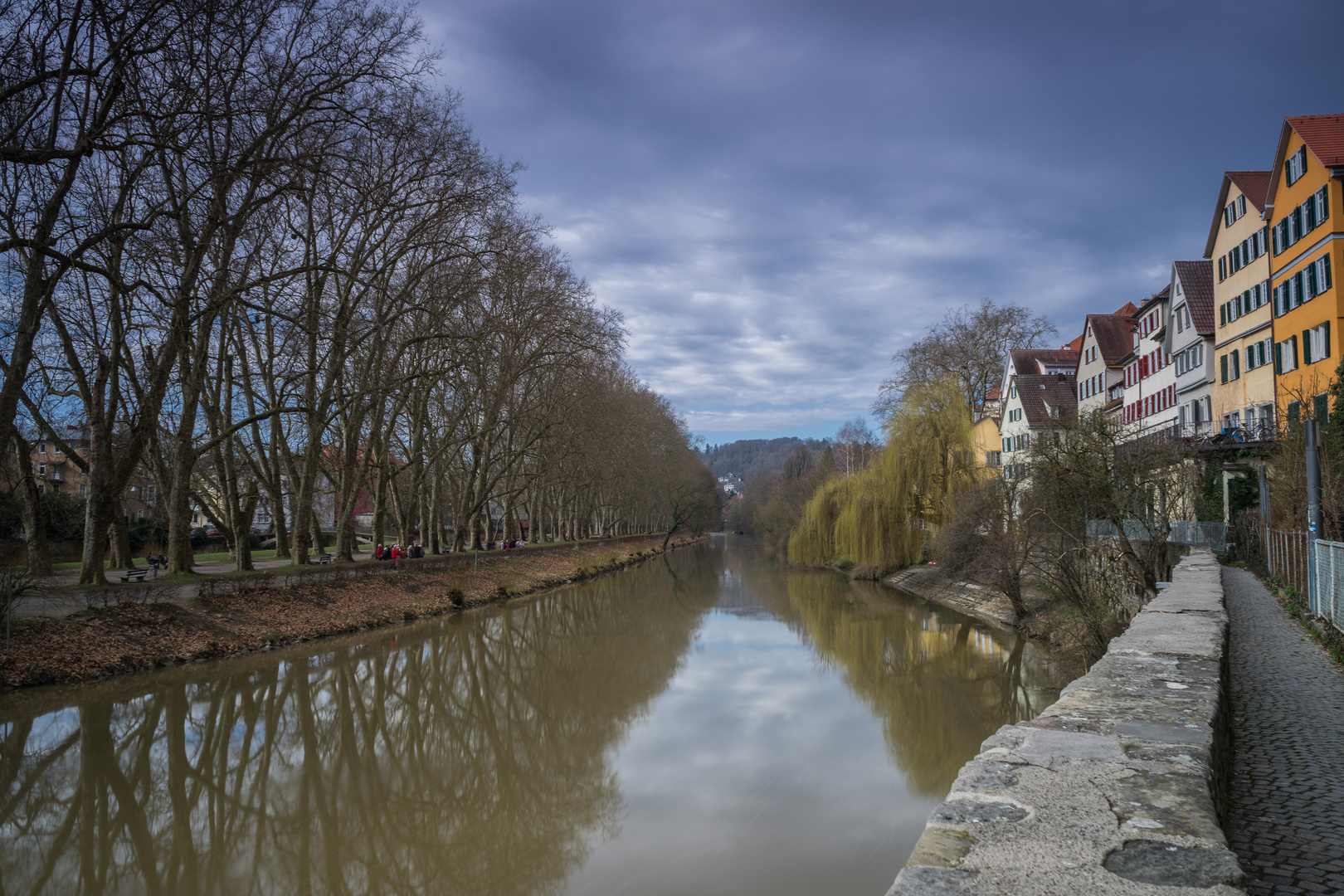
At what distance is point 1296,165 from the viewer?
25.2m

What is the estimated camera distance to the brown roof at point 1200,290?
33000 millimetres

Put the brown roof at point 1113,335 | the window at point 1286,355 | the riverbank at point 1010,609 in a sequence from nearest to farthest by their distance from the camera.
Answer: the riverbank at point 1010,609, the window at point 1286,355, the brown roof at point 1113,335

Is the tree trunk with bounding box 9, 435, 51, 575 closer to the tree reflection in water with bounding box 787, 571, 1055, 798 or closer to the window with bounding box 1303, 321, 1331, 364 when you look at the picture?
the tree reflection in water with bounding box 787, 571, 1055, 798

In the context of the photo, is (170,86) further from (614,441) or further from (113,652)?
(614,441)

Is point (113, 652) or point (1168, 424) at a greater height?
point (1168, 424)

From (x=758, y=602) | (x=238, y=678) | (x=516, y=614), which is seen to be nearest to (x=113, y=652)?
(x=238, y=678)

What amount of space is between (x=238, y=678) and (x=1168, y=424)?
3721 cm

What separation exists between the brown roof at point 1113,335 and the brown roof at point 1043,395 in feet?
11.8

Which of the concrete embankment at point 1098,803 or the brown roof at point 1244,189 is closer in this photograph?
the concrete embankment at point 1098,803

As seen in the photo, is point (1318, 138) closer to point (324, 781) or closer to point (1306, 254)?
point (1306, 254)

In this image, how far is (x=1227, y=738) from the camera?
563cm

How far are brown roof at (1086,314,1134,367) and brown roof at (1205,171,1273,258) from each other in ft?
41.5

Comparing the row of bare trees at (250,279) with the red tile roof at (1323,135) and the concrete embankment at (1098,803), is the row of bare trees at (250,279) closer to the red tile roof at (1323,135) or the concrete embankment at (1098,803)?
the concrete embankment at (1098,803)

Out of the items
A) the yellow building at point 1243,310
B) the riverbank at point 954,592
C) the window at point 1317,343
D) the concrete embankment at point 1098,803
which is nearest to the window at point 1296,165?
the yellow building at point 1243,310
